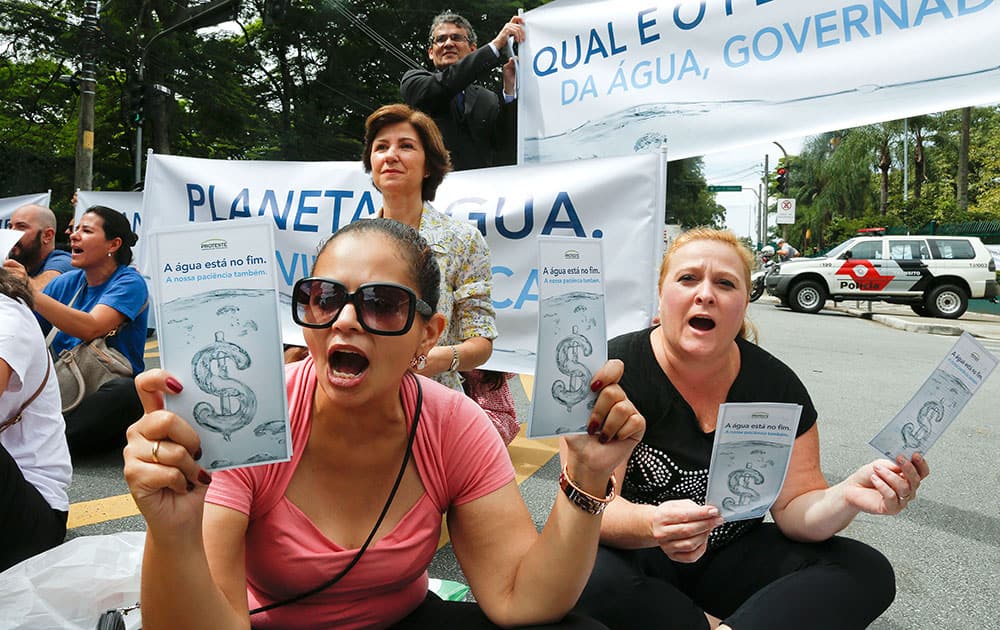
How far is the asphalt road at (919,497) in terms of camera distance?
9.23ft

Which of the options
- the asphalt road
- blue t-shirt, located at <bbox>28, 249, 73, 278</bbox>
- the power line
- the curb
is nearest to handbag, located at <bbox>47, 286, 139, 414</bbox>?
the asphalt road

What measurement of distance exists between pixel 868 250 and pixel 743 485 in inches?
671

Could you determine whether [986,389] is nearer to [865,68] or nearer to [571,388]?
[865,68]

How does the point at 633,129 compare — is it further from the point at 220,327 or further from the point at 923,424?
the point at 220,327

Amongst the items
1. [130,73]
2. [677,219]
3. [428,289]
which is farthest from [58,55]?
[677,219]

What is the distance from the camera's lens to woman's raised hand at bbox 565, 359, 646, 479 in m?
1.44

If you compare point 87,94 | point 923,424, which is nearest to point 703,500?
point 923,424

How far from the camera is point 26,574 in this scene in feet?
6.45

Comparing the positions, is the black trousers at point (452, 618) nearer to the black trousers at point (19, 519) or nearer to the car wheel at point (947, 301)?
the black trousers at point (19, 519)

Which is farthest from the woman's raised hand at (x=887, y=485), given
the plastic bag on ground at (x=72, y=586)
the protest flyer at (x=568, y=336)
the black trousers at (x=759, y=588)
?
the plastic bag on ground at (x=72, y=586)

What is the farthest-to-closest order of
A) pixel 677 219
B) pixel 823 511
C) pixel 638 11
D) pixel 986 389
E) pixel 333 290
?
pixel 677 219 < pixel 986 389 < pixel 638 11 < pixel 823 511 < pixel 333 290

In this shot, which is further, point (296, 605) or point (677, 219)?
point (677, 219)

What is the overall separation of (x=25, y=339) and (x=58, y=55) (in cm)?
2133

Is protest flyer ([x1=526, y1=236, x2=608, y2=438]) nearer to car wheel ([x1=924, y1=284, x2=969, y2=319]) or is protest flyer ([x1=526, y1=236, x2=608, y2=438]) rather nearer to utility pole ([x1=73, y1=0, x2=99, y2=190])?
utility pole ([x1=73, y1=0, x2=99, y2=190])
